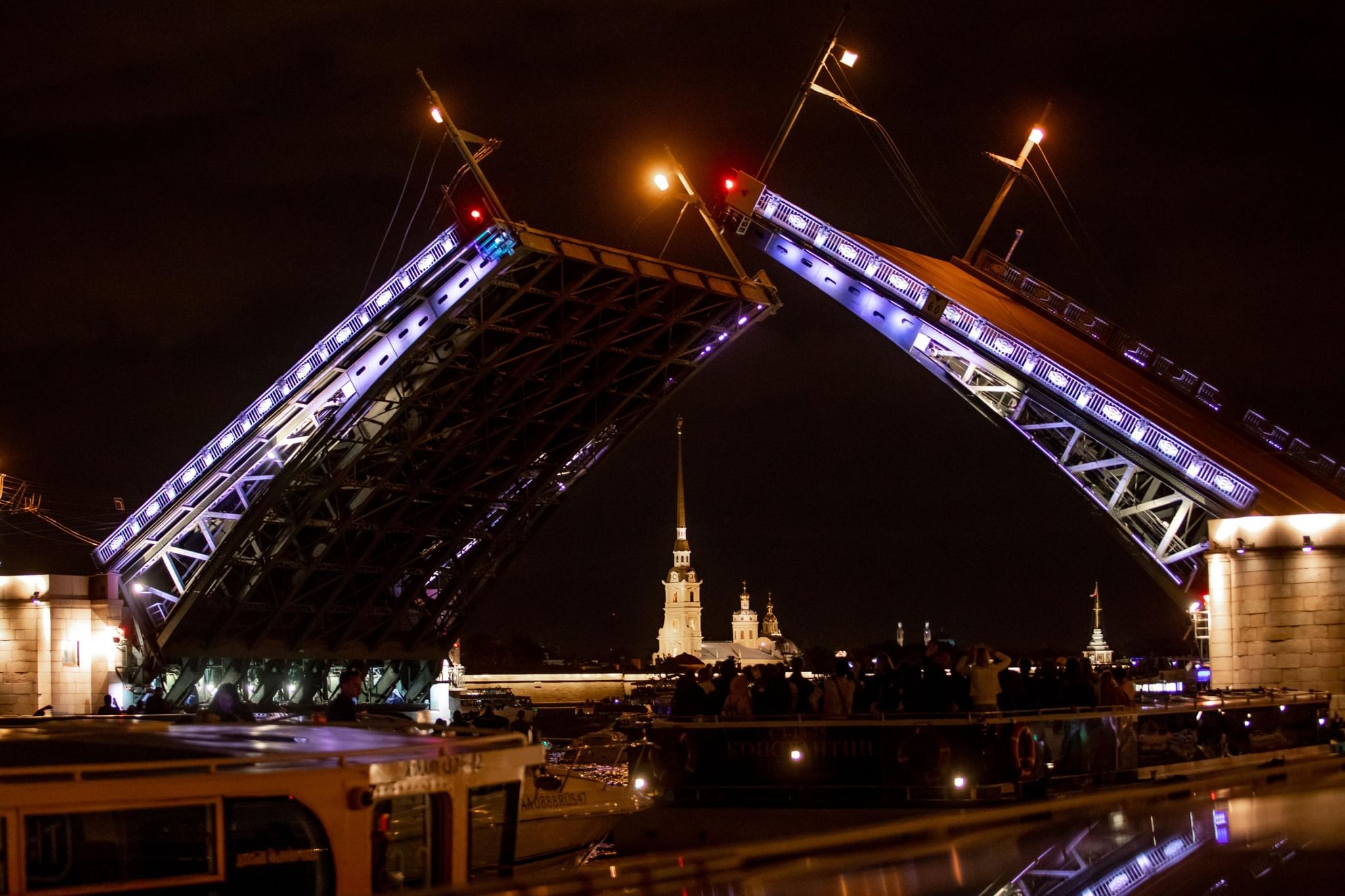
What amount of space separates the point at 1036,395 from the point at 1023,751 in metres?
16.6

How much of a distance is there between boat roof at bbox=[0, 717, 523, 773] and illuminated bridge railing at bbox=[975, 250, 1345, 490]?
91.0ft

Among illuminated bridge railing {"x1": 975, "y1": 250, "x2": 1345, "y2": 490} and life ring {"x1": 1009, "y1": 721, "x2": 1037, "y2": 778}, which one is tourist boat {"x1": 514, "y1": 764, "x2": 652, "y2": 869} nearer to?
life ring {"x1": 1009, "y1": 721, "x2": 1037, "y2": 778}

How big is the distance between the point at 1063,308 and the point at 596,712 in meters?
34.6

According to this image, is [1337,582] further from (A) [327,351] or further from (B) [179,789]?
(B) [179,789]

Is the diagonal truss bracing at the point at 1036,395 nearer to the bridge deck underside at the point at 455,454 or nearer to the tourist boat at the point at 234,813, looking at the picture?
the bridge deck underside at the point at 455,454

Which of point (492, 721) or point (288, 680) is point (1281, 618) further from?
point (288, 680)

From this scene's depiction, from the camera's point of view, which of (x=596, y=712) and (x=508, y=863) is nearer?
(x=508, y=863)

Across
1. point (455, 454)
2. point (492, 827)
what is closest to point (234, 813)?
point (492, 827)

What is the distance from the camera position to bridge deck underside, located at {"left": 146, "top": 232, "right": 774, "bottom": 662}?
Answer: 29625 millimetres

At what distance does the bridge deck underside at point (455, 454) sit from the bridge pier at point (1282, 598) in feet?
33.5

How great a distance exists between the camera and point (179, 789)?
644 cm

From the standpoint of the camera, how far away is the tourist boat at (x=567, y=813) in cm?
1189

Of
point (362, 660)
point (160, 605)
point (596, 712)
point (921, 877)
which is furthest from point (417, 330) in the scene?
point (596, 712)

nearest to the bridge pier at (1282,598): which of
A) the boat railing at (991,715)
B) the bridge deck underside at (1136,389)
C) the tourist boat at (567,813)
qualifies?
the bridge deck underside at (1136,389)
